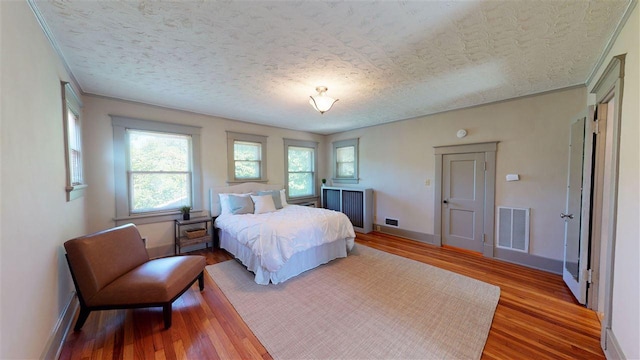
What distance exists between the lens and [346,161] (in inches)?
228


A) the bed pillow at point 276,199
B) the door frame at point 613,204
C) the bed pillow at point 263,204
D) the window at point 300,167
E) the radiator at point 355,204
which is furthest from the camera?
the window at point 300,167

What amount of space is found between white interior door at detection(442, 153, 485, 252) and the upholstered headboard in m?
3.46

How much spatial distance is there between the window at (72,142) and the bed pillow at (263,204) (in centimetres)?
217

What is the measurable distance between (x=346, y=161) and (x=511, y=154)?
10.8 ft

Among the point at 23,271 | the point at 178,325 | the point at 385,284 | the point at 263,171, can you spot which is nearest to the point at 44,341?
the point at 23,271

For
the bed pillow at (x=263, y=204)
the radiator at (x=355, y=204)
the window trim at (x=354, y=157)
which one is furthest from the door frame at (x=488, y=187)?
the bed pillow at (x=263, y=204)

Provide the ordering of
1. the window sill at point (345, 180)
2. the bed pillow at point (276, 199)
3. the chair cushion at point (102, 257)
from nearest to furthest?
the chair cushion at point (102, 257)
the bed pillow at point (276, 199)
the window sill at point (345, 180)

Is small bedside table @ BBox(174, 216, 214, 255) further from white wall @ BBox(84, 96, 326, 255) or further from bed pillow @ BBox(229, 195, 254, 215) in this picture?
bed pillow @ BBox(229, 195, 254, 215)

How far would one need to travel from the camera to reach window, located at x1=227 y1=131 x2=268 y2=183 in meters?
4.40

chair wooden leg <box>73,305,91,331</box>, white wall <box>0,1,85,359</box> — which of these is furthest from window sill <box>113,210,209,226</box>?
chair wooden leg <box>73,305,91,331</box>

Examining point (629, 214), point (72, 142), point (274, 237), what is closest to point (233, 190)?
point (274, 237)

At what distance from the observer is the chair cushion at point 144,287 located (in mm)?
1875

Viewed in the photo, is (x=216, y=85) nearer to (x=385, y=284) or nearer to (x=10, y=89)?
(x=10, y=89)

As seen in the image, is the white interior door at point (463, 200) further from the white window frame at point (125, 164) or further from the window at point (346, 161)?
the white window frame at point (125, 164)
